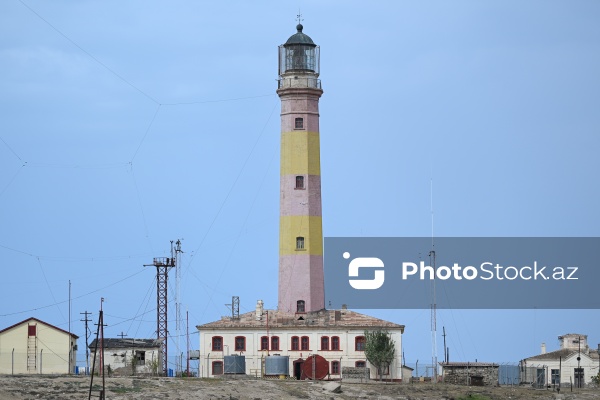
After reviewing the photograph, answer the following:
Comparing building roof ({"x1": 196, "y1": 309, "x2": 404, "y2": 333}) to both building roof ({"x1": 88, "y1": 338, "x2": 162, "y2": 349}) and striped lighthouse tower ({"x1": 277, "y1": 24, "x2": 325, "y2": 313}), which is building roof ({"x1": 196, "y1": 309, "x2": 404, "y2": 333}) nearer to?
striped lighthouse tower ({"x1": 277, "y1": 24, "x2": 325, "y2": 313})

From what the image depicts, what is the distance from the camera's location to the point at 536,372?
4473 inches

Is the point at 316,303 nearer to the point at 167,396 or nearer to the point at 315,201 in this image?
the point at 315,201

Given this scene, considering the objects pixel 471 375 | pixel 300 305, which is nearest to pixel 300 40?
pixel 300 305

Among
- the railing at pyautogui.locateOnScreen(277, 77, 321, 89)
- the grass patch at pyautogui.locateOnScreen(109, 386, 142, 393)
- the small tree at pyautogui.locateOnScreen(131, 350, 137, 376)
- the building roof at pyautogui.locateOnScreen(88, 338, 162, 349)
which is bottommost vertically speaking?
the grass patch at pyautogui.locateOnScreen(109, 386, 142, 393)

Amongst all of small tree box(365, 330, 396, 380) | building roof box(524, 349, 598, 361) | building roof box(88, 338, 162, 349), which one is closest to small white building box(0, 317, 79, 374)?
building roof box(88, 338, 162, 349)

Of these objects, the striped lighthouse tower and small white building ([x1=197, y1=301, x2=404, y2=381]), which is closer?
small white building ([x1=197, y1=301, x2=404, y2=381])

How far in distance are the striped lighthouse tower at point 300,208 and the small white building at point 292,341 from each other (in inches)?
74.2

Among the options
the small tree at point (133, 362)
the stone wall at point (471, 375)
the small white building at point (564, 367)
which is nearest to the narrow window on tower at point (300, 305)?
the stone wall at point (471, 375)

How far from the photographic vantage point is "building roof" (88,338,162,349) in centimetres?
10412

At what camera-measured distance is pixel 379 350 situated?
9975 cm

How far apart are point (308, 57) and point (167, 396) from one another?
33.3 m

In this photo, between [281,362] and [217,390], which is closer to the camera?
[217,390]

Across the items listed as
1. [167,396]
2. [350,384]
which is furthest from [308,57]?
[167,396]

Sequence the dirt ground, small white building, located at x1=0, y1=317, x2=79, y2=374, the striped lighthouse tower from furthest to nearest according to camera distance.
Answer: the striped lighthouse tower < small white building, located at x1=0, y1=317, x2=79, y2=374 < the dirt ground
